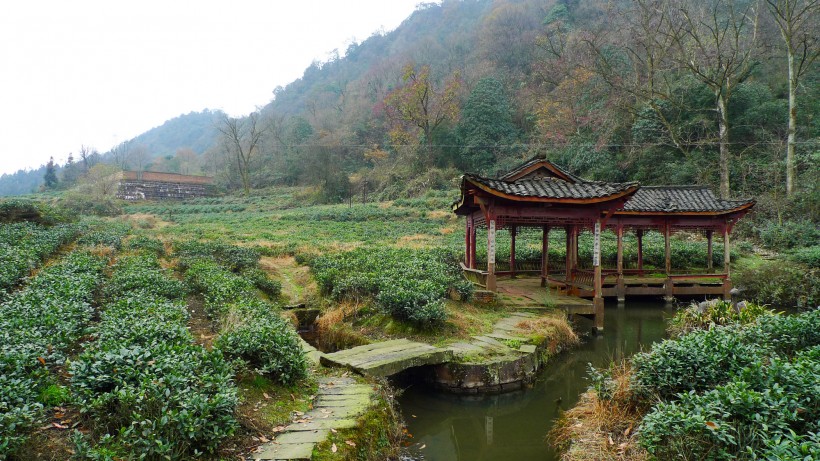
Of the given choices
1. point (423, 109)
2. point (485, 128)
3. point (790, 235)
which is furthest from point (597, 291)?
point (423, 109)

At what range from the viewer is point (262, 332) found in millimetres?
4770

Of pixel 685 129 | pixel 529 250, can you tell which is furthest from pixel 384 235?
pixel 685 129

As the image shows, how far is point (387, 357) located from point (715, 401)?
11.7ft

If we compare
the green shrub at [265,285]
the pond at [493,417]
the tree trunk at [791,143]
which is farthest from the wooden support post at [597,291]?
the tree trunk at [791,143]

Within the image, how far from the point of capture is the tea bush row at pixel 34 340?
2.78 m

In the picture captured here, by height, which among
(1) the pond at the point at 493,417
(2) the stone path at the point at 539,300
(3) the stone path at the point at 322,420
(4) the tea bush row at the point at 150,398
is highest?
(4) the tea bush row at the point at 150,398

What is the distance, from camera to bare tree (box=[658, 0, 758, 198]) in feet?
67.3

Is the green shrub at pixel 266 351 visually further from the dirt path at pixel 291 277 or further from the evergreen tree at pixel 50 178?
the evergreen tree at pixel 50 178

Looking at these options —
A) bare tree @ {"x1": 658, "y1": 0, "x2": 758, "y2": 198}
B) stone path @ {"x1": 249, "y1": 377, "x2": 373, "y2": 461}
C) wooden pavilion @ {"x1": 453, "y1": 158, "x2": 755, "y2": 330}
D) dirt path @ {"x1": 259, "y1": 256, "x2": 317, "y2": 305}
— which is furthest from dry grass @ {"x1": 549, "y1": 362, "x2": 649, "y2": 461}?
bare tree @ {"x1": 658, "y1": 0, "x2": 758, "y2": 198}

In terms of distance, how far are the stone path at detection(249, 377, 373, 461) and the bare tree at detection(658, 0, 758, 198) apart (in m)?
21.9

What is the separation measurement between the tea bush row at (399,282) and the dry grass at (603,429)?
293 cm

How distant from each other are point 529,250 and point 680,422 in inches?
519

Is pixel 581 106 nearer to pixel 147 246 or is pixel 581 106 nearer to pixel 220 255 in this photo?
pixel 220 255

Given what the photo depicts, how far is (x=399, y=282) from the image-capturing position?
842 centimetres
